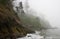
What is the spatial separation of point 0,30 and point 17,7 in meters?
96.8

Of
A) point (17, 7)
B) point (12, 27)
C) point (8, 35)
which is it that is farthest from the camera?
point (17, 7)

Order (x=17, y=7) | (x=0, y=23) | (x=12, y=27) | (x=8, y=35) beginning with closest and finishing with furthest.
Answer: (x=0, y=23), (x=8, y=35), (x=12, y=27), (x=17, y=7)

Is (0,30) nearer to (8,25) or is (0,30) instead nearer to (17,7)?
(8,25)

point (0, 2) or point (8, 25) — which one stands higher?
point (0, 2)

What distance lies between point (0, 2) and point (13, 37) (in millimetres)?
10670

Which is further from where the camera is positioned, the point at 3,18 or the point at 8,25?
the point at 8,25

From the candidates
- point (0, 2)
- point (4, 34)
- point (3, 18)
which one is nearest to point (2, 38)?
point (4, 34)

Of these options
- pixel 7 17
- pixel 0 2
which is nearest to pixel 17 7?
pixel 0 2

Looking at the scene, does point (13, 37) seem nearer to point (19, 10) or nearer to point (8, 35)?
point (8, 35)

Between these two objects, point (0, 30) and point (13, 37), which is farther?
point (13, 37)

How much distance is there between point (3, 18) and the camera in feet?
151

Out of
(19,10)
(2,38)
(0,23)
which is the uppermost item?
(19,10)

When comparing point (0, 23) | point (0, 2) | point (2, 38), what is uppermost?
point (0, 2)

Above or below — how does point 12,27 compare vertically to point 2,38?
above
